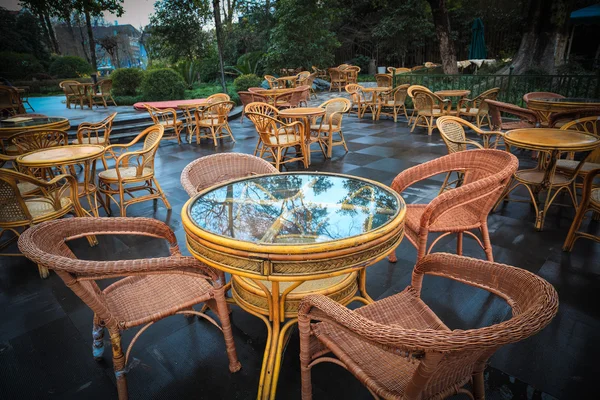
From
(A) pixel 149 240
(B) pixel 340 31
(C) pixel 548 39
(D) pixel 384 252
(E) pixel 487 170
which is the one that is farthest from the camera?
(B) pixel 340 31

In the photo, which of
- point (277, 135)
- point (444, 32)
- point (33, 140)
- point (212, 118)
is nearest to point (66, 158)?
point (33, 140)

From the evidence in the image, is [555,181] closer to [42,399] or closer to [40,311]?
[42,399]

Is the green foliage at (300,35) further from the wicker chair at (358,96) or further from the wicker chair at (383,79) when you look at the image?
the wicker chair at (358,96)

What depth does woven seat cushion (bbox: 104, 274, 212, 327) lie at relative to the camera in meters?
1.42

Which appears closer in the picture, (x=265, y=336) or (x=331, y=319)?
(x=331, y=319)

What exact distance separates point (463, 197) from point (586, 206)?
3.95ft

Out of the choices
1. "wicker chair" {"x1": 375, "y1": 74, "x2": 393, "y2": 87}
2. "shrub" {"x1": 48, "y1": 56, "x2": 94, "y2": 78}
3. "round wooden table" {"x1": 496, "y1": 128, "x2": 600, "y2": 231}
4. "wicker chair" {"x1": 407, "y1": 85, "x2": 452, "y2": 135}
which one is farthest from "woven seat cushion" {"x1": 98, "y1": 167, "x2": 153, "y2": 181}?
"shrub" {"x1": 48, "y1": 56, "x2": 94, "y2": 78}

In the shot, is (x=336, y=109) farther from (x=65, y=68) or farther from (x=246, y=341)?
(x=65, y=68)

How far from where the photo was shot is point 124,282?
5.32 feet

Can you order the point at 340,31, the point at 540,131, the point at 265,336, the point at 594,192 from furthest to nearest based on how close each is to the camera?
the point at 340,31, the point at 540,131, the point at 594,192, the point at 265,336

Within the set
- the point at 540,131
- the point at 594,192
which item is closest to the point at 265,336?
the point at 594,192

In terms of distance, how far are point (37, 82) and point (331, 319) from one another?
19137 mm

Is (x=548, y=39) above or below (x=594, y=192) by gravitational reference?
above

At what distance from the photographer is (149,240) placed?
9.34 ft
